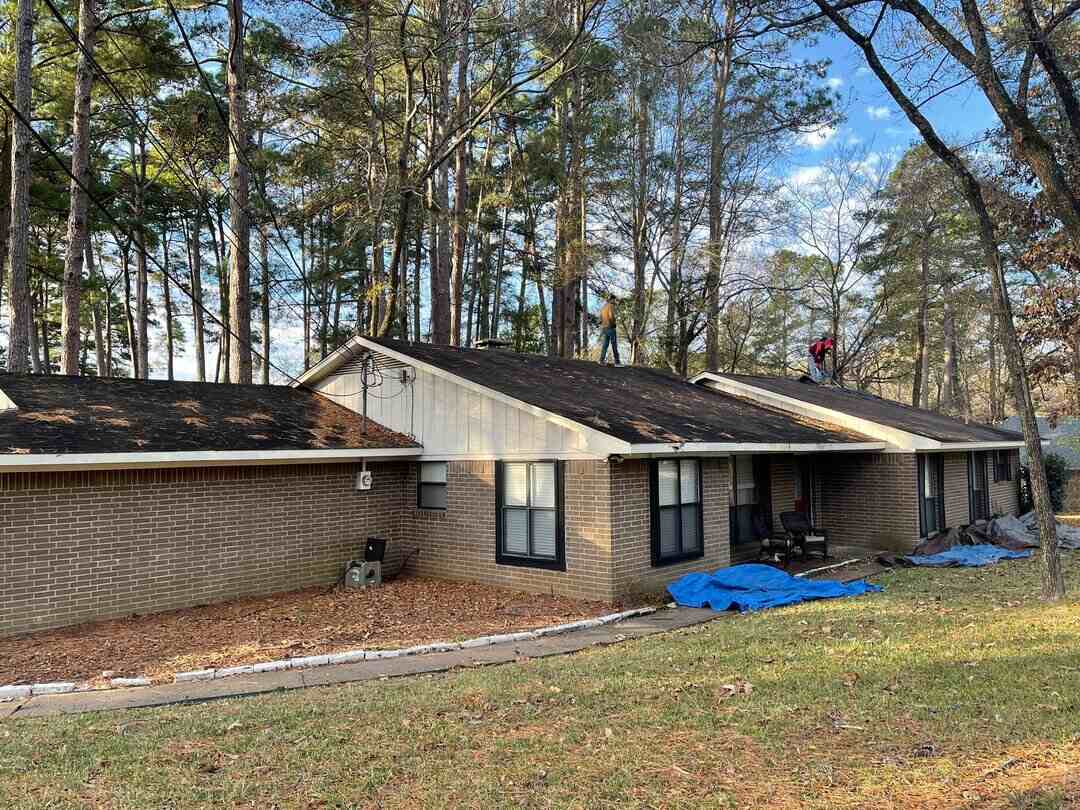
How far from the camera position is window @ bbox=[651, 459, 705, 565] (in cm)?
1118

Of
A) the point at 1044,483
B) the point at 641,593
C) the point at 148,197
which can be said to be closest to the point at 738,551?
the point at 641,593

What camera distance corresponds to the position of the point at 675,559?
451 inches

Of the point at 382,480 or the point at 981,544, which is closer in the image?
the point at 382,480

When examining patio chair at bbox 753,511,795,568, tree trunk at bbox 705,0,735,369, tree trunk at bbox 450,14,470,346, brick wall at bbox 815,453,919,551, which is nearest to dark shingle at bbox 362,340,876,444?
brick wall at bbox 815,453,919,551

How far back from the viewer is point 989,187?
15719mm

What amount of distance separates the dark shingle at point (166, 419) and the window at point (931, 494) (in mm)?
10515

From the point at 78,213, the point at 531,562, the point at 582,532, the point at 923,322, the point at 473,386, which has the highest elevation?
the point at 923,322

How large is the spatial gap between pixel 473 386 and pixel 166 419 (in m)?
4.43

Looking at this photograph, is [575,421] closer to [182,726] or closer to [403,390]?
[403,390]

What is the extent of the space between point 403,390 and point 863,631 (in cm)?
820

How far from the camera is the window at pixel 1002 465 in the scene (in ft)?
66.2

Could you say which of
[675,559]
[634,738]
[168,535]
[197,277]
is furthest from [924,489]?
[197,277]

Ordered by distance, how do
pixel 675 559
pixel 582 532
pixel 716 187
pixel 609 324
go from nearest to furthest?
1. pixel 582 532
2. pixel 675 559
3. pixel 609 324
4. pixel 716 187

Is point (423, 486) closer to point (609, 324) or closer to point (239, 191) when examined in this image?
point (609, 324)
